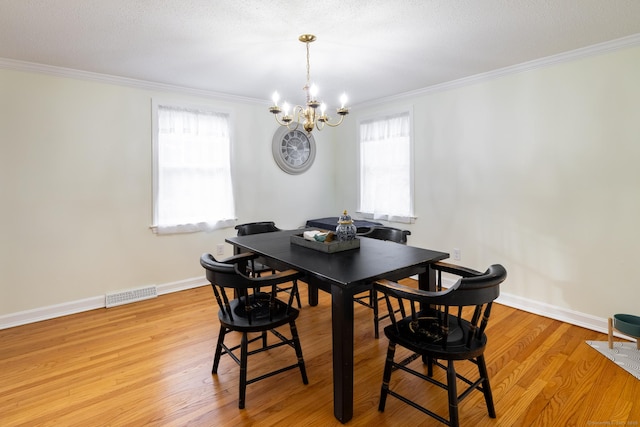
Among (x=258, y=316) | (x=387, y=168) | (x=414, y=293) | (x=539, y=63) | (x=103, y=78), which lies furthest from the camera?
(x=387, y=168)

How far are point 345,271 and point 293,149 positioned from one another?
3.24 meters

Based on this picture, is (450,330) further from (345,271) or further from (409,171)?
(409,171)

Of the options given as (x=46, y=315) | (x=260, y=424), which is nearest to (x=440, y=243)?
(x=260, y=424)

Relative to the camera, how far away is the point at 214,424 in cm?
175

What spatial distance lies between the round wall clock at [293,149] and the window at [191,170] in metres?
0.71

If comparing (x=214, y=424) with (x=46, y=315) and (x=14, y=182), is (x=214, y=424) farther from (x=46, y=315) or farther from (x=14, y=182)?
(x=14, y=182)

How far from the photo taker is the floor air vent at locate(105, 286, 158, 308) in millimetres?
3420

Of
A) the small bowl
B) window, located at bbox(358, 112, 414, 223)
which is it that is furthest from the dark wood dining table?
window, located at bbox(358, 112, 414, 223)

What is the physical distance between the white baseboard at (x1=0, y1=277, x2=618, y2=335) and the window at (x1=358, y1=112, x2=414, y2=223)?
4.87ft

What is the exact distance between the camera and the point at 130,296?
3.53 metres

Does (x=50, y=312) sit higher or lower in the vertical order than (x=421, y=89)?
lower

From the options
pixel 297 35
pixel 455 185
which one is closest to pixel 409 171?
pixel 455 185

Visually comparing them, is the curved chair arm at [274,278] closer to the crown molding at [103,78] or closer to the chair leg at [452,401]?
the chair leg at [452,401]


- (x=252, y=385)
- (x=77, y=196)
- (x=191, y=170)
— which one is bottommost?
(x=252, y=385)
